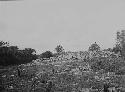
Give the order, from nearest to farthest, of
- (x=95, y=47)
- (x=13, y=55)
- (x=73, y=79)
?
(x=73, y=79) → (x=13, y=55) → (x=95, y=47)

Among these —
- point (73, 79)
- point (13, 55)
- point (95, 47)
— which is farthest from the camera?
point (95, 47)

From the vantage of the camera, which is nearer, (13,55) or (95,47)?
(13,55)

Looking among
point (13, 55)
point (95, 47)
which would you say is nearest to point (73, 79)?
point (13, 55)

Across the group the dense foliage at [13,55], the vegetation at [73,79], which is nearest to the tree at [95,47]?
the dense foliage at [13,55]

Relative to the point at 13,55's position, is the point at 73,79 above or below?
below

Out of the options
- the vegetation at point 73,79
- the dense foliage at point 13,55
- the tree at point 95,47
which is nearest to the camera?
the vegetation at point 73,79

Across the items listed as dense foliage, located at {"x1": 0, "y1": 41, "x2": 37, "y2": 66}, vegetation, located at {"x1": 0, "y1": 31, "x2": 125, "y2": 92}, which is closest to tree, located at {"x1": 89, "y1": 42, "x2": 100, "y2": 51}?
dense foliage, located at {"x1": 0, "y1": 41, "x2": 37, "y2": 66}

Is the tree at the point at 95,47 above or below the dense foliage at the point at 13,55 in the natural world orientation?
above

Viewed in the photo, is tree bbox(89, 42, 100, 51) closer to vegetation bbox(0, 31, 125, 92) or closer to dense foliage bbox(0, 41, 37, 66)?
dense foliage bbox(0, 41, 37, 66)

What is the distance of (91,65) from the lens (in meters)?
36.0

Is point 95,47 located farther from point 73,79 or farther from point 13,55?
point 73,79

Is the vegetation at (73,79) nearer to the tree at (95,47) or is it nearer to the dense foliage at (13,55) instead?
the dense foliage at (13,55)

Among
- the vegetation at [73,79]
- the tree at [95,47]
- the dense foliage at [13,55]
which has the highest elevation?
the tree at [95,47]

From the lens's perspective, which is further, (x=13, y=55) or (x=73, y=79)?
(x=13, y=55)
